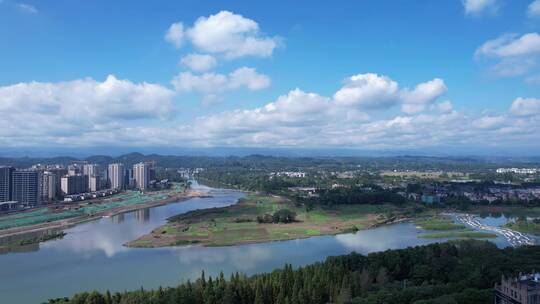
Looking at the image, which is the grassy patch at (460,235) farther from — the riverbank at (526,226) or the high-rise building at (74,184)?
the high-rise building at (74,184)

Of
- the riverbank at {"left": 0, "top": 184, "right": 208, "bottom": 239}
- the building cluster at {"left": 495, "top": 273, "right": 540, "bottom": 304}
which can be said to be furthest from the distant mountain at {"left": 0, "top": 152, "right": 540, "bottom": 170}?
the building cluster at {"left": 495, "top": 273, "right": 540, "bottom": 304}

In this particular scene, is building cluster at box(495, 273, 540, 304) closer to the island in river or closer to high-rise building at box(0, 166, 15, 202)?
the island in river

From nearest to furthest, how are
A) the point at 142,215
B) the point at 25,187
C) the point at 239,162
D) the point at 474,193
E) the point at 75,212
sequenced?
the point at 142,215 → the point at 75,212 → the point at 25,187 → the point at 474,193 → the point at 239,162

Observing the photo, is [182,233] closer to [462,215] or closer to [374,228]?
[374,228]

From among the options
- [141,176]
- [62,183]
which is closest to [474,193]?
[141,176]

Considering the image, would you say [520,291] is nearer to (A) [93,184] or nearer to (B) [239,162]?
(A) [93,184]

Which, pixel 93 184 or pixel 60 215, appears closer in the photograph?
pixel 60 215

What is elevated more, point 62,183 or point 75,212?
point 62,183
